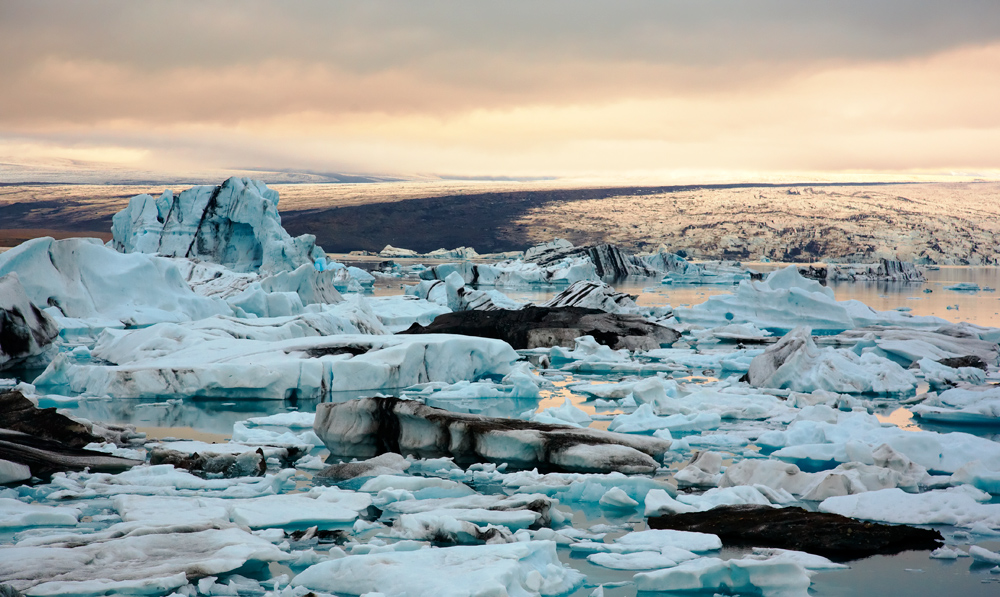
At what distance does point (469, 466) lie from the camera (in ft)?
16.8

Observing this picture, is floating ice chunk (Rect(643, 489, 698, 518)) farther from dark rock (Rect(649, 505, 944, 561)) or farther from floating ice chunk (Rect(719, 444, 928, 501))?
floating ice chunk (Rect(719, 444, 928, 501))

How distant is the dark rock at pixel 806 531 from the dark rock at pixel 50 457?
10.4ft

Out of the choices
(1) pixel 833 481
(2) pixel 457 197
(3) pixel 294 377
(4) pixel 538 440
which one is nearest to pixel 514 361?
(3) pixel 294 377

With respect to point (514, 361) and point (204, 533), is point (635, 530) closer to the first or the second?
point (204, 533)

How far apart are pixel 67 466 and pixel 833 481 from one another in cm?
433

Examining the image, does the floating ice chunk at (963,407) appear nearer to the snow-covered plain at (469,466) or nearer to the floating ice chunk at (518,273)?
the snow-covered plain at (469,466)

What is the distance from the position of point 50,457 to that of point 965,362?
9397 millimetres

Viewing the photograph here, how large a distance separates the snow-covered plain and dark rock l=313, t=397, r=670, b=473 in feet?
0.07

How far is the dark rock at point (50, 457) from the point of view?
4672 millimetres

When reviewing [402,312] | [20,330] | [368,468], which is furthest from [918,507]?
[402,312]

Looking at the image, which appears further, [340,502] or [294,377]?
[294,377]

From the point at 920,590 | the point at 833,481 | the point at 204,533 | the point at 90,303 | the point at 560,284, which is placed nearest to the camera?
the point at 920,590

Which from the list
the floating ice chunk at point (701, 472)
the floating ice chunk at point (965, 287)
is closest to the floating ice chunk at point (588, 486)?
the floating ice chunk at point (701, 472)

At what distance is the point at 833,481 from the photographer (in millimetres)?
4445
